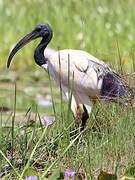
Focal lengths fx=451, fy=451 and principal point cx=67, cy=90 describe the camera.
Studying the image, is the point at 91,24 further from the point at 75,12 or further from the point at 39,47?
the point at 39,47

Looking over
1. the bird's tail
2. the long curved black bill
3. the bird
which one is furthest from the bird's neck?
the bird's tail

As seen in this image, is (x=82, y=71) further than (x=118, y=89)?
Yes

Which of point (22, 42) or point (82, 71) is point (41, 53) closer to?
point (22, 42)

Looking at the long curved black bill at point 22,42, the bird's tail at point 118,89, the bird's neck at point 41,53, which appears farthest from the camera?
the bird's neck at point 41,53

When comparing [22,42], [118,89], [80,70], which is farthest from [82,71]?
[118,89]

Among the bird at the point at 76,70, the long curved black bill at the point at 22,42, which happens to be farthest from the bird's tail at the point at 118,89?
the long curved black bill at the point at 22,42

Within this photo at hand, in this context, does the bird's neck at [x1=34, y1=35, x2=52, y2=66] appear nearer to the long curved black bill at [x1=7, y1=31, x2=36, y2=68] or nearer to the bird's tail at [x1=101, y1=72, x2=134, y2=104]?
the long curved black bill at [x1=7, y1=31, x2=36, y2=68]

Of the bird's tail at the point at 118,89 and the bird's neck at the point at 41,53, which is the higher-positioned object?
the bird's neck at the point at 41,53

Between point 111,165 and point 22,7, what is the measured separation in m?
5.54

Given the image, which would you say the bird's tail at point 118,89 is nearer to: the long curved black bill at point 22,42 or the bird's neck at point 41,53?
the bird's neck at point 41,53

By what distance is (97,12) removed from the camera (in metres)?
6.83

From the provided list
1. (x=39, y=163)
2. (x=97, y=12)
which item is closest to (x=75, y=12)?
(x=97, y=12)

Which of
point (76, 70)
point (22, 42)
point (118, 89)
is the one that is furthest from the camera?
point (76, 70)

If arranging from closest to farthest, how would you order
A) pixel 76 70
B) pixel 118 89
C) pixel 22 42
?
pixel 118 89 → pixel 22 42 → pixel 76 70
